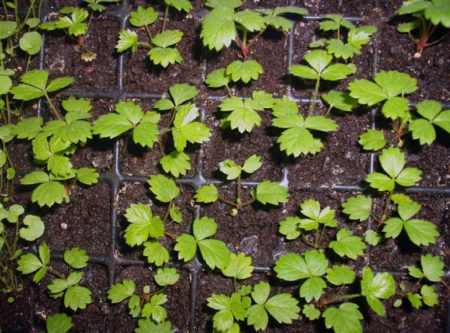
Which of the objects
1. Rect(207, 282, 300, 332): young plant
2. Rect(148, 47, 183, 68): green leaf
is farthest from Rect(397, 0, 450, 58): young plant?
Rect(207, 282, 300, 332): young plant

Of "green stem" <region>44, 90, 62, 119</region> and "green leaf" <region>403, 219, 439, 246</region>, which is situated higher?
"green stem" <region>44, 90, 62, 119</region>

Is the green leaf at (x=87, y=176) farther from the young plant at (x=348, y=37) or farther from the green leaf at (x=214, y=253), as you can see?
the young plant at (x=348, y=37)

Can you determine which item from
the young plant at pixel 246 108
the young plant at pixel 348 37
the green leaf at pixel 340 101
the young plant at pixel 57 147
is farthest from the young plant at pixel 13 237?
the young plant at pixel 348 37

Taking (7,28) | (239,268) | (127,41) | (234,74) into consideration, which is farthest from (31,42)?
(239,268)

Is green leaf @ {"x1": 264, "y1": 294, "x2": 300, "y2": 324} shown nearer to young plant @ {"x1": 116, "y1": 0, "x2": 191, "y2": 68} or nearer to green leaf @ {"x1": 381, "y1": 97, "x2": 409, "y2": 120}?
green leaf @ {"x1": 381, "y1": 97, "x2": 409, "y2": 120}

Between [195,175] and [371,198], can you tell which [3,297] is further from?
[371,198]

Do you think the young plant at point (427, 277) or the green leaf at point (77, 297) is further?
the green leaf at point (77, 297)
